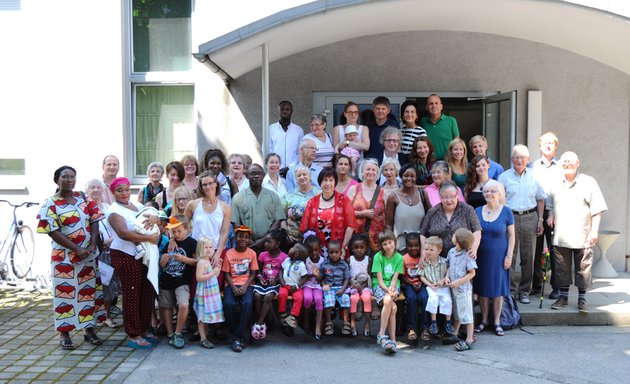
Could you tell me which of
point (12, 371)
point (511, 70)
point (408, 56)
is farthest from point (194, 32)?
point (12, 371)

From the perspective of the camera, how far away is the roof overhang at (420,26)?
21.7ft

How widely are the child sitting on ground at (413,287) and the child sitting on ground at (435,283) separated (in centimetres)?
6

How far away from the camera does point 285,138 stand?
310 inches

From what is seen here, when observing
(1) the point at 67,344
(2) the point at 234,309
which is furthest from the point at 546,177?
(1) the point at 67,344

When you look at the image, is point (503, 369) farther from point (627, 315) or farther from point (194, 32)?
point (194, 32)

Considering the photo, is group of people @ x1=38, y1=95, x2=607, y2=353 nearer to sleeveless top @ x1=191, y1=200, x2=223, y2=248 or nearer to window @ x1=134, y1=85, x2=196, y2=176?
sleeveless top @ x1=191, y1=200, x2=223, y2=248

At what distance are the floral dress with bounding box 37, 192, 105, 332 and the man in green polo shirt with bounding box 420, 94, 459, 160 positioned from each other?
3.83m

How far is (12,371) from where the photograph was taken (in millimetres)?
5426

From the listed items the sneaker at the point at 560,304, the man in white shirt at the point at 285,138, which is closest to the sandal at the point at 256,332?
the man in white shirt at the point at 285,138

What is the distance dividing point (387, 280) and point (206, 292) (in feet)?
5.57

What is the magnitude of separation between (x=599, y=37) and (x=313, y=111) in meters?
3.58

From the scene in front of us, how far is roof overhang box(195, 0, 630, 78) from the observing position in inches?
260

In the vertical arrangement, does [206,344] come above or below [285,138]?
below

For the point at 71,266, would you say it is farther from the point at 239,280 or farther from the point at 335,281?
the point at 335,281
